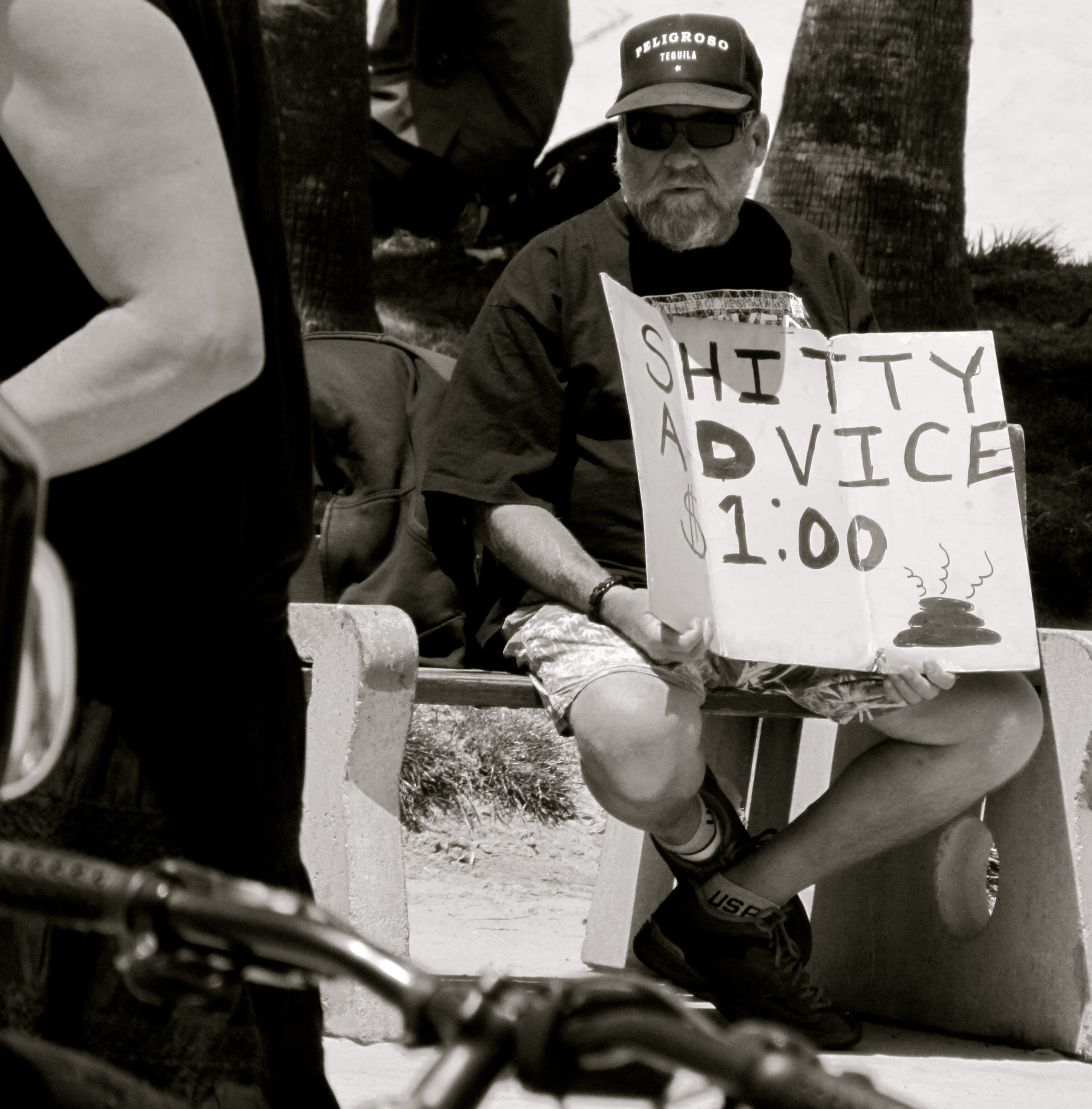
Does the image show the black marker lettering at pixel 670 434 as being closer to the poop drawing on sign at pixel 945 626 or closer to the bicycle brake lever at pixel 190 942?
the poop drawing on sign at pixel 945 626

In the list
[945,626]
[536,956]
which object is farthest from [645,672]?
[536,956]

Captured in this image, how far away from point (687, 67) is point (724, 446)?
0.91 m

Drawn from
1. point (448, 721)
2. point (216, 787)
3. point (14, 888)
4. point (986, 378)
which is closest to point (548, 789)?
point (448, 721)

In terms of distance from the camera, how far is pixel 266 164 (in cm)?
194

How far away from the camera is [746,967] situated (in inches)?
167

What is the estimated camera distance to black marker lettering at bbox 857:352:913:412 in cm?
436

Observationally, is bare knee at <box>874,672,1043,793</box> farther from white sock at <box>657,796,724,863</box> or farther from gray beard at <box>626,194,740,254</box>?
gray beard at <box>626,194,740,254</box>

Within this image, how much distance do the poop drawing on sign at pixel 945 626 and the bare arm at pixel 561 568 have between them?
1.52 feet

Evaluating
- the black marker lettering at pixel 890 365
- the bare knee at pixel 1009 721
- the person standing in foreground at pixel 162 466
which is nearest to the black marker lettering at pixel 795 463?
the black marker lettering at pixel 890 365

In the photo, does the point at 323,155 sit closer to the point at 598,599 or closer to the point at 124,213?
the point at 598,599

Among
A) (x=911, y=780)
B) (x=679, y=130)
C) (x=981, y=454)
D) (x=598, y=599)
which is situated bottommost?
(x=911, y=780)

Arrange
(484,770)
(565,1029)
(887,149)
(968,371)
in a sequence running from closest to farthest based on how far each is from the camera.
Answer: (565,1029), (968,371), (484,770), (887,149)

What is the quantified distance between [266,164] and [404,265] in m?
9.76

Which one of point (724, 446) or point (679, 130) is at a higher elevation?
point (679, 130)
